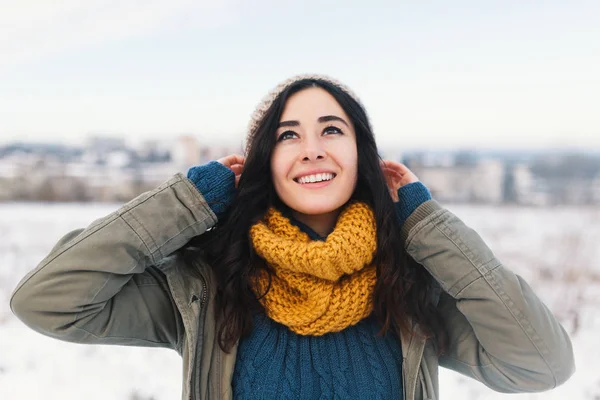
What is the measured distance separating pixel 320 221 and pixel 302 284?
0.30 metres

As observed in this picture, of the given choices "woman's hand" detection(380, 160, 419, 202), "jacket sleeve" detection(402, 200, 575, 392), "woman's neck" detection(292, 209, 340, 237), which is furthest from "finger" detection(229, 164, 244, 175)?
"jacket sleeve" detection(402, 200, 575, 392)

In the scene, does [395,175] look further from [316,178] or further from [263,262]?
[263,262]

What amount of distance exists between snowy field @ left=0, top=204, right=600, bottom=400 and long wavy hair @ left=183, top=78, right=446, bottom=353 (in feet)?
5.38

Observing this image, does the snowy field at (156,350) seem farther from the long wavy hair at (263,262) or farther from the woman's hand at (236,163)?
the woman's hand at (236,163)

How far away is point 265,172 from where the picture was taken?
5.65ft

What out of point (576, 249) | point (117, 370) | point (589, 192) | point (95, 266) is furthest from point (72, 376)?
point (589, 192)

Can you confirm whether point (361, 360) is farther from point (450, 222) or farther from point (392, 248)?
point (450, 222)

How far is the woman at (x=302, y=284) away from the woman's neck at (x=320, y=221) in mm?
59

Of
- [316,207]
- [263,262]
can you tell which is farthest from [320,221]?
[263,262]

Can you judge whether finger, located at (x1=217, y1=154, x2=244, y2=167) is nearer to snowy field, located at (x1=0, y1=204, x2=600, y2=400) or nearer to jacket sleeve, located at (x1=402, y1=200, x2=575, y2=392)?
jacket sleeve, located at (x1=402, y1=200, x2=575, y2=392)

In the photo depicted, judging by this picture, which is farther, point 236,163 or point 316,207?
point 236,163

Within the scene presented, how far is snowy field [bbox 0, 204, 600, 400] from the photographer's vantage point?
2.95m

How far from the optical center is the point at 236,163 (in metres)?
1.77

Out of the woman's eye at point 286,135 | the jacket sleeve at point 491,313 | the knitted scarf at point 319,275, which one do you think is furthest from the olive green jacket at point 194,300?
the woman's eye at point 286,135
